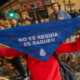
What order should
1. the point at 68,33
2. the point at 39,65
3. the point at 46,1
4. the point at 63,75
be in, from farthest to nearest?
1. the point at 46,1
2. the point at 63,75
3. the point at 39,65
4. the point at 68,33

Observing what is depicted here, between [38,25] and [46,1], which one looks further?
[46,1]

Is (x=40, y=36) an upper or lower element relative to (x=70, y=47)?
upper

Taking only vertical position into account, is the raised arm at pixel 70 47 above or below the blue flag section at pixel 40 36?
below

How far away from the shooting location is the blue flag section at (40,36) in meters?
0.80

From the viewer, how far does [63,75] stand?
101 cm

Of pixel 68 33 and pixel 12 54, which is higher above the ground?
pixel 68 33

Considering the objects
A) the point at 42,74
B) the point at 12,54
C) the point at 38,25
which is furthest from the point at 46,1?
the point at 42,74

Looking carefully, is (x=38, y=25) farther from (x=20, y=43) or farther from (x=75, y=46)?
(x=75, y=46)

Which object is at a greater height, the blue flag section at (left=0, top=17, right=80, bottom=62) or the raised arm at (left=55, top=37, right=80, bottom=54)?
the blue flag section at (left=0, top=17, right=80, bottom=62)

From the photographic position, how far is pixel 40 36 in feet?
2.69

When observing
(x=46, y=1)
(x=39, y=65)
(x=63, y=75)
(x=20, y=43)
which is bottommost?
(x=63, y=75)

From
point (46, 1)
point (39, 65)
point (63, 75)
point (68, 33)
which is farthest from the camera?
point (46, 1)

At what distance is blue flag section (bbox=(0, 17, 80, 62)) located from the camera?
2.62 feet

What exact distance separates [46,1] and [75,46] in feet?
4.16
